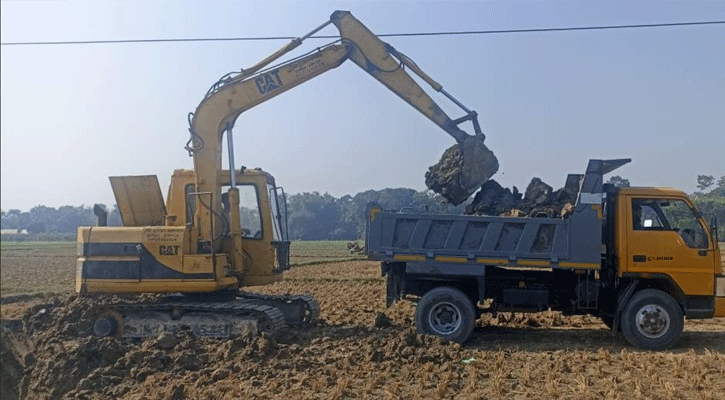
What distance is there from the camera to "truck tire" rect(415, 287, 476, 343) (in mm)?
11859

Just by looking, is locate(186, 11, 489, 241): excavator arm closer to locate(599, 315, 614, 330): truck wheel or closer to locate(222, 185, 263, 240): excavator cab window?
locate(222, 185, 263, 240): excavator cab window

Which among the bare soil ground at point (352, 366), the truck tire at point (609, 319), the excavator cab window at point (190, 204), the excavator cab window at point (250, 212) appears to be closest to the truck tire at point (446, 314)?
the bare soil ground at point (352, 366)

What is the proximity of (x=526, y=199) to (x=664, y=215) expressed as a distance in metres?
2.35

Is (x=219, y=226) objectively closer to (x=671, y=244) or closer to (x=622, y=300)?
(x=622, y=300)

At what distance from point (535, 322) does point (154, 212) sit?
7.52m

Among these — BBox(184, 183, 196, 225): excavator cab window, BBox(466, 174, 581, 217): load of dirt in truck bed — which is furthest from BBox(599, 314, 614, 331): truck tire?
BBox(184, 183, 196, 225): excavator cab window

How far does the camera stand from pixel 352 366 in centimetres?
977

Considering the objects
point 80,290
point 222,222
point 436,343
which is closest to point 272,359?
point 436,343

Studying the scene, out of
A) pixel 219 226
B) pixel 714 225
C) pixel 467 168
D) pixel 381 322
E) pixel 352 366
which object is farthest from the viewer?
pixel 467 168

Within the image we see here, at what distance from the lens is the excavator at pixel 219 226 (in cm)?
1238

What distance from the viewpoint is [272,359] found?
1013 cm

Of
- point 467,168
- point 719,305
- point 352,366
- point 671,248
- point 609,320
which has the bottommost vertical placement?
point 352,366

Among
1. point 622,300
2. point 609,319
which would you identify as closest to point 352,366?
point 622,300

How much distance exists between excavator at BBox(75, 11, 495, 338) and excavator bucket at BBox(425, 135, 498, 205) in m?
0.02
